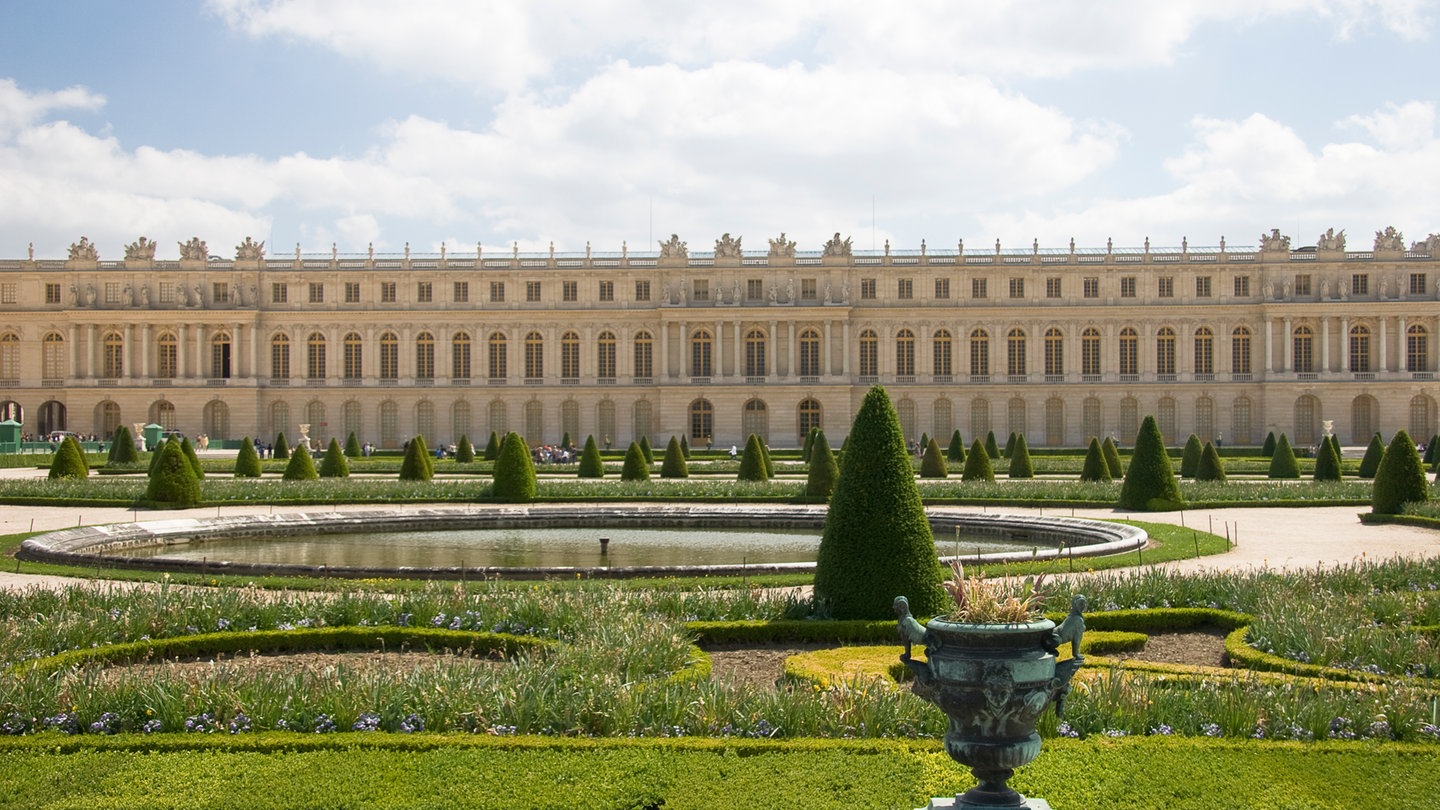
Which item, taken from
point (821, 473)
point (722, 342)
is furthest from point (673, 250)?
point (821, 473)

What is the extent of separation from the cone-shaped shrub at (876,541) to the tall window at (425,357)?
1929 inches

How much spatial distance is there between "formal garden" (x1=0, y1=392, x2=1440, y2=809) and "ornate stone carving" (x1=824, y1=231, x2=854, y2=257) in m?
42.5

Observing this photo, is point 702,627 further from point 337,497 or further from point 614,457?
point 614,457

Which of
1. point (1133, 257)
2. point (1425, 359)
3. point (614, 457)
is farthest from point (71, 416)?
Answer: point (1425, 359)

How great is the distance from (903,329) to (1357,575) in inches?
1787

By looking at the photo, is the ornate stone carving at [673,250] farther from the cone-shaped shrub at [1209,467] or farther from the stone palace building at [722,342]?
the cone-shaped shrub at [1209,467]

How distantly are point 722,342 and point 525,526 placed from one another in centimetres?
3610

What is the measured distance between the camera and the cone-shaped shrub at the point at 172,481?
23281mm

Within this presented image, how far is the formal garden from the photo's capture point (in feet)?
20.2

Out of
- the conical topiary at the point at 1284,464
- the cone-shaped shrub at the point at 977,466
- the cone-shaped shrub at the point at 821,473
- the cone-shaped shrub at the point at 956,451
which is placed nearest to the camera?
the cone-shaped shrub at the point at 821,473

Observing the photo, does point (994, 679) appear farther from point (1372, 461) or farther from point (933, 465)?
point (1372, 461)

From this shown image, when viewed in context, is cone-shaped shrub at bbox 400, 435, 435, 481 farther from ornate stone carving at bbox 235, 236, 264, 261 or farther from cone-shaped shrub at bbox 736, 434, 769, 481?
ornate stone carving at bbox 235, 236, 264, 261

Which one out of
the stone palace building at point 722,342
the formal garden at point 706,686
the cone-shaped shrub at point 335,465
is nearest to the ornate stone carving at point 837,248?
the stone palace building at point 722,342

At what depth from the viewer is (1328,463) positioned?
100ft
